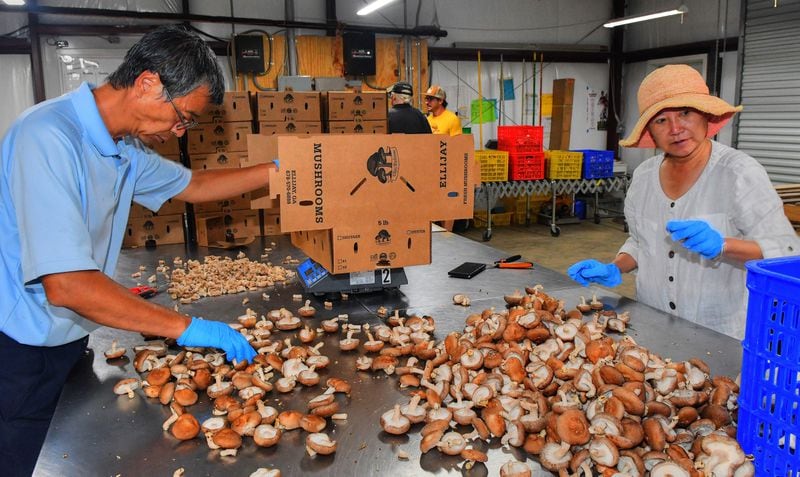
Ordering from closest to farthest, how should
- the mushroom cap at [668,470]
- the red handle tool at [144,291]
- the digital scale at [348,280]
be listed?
the mushroom cap at [668,470], the digital scale at [348,280], the red handle tool at [144,291]

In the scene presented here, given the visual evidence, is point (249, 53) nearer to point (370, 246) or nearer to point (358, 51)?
point (358, 51)

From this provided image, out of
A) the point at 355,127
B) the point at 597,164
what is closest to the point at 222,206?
the point at 355,127

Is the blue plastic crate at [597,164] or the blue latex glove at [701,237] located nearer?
the blue latex glove at [701,237]

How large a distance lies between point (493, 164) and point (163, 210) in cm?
539

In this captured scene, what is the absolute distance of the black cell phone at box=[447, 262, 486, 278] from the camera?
8.90 feet

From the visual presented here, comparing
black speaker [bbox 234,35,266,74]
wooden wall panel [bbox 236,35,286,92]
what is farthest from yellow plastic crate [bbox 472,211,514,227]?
black speaker [bbox 234,35,266,74]

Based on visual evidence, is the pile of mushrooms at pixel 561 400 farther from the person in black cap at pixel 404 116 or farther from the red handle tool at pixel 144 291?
the person in black cap at pixel 404 116

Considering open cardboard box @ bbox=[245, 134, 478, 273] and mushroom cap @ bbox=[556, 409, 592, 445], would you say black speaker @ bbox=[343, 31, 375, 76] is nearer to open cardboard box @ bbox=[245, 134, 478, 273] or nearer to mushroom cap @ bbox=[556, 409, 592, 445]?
open cardboard box @ bbox=[245, 134, 478, 273]

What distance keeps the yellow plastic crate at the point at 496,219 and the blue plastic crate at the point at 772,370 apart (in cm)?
820

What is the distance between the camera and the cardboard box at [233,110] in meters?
3.97

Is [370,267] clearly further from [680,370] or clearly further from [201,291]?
[680,370]

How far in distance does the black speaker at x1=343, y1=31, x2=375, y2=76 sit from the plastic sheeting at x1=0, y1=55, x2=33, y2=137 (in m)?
4.10

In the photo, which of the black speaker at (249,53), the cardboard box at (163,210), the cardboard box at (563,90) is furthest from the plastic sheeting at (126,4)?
the cardboard box at (563,90)

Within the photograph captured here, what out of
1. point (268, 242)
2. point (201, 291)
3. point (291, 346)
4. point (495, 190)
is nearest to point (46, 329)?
point (291, 346)
